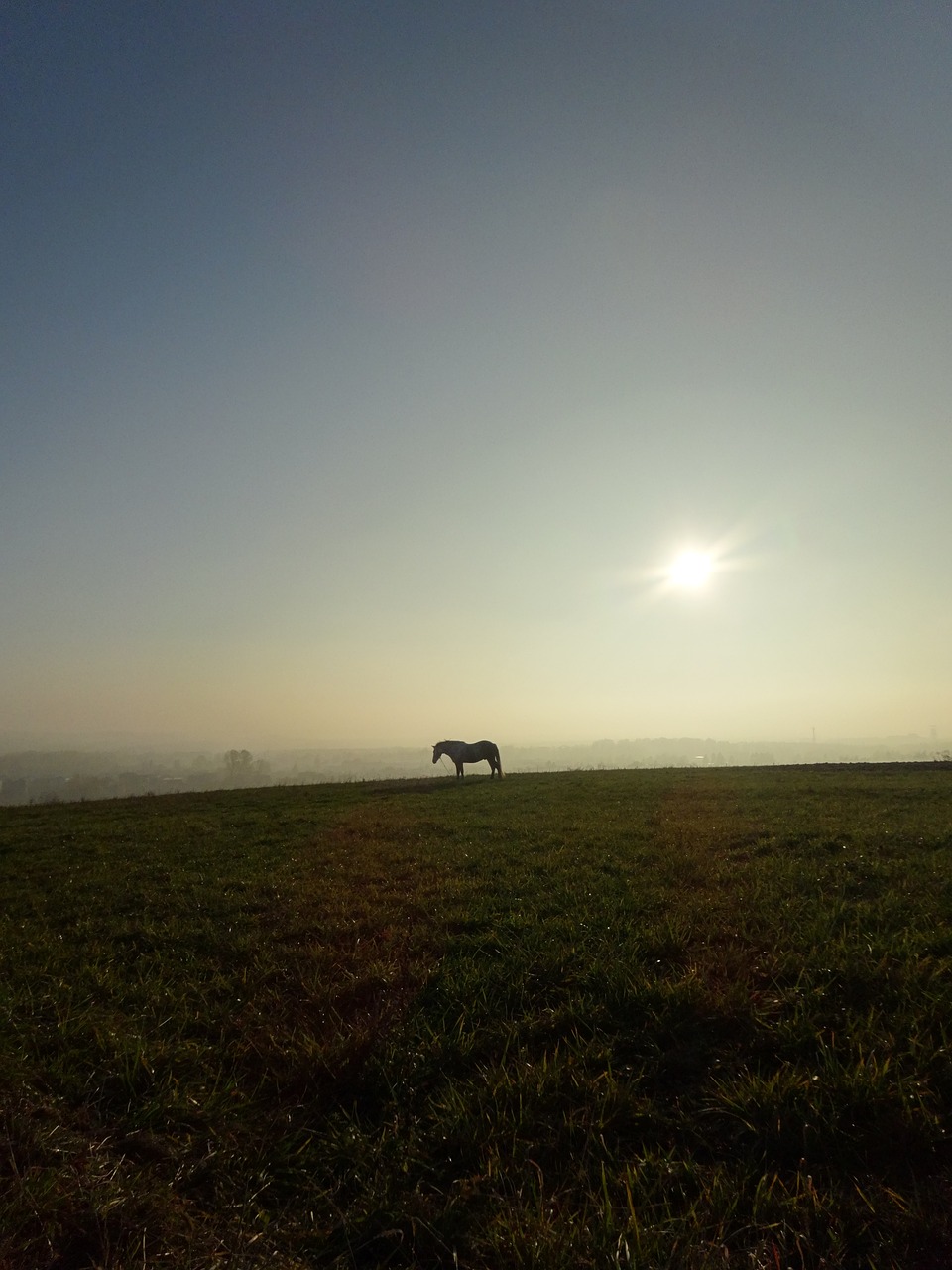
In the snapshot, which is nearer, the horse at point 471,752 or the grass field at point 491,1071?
the grass field at point 491,1071

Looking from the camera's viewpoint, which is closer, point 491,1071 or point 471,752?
point 491,1071

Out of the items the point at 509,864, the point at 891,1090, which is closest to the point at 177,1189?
the point at 891,1090

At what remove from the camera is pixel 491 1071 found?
4.77 meters

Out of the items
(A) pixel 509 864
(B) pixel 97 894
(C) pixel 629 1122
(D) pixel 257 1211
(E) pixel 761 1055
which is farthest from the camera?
(A) pixel 509 864

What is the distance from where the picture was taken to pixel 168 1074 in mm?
4887

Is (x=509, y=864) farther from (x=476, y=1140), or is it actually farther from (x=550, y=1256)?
(x=550, y=1256)

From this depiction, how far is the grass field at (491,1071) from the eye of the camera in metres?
3.31

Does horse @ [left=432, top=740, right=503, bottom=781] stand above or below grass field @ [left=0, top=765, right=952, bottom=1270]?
above

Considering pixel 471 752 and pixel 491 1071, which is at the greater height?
pixel 471 752

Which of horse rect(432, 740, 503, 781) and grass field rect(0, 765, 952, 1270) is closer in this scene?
grass field rect(0, 765, 952, 1270)

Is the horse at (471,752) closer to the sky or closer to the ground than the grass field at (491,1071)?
closer to the sky

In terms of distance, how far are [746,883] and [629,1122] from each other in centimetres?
585

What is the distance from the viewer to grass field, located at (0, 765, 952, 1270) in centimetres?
331

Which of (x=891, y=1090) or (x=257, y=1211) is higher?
(x=891, y=1090)
